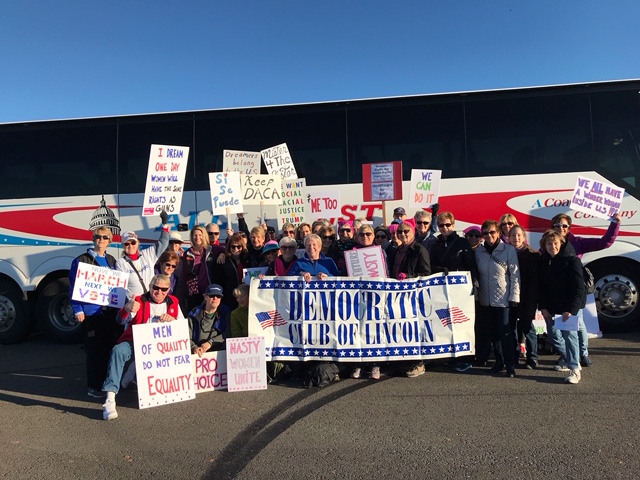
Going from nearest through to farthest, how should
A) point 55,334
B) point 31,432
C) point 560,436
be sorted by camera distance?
point 560,436 < point 31,432 < point 55,334

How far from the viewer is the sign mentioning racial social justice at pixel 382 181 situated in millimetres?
7547

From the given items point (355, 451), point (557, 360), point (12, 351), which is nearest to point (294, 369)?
point (355, 451)

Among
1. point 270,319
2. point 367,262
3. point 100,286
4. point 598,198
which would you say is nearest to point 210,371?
point 270,319

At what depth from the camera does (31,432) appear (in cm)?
427

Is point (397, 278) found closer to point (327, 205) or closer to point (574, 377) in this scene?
point (574, 377)

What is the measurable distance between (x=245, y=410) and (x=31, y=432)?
1837 mm

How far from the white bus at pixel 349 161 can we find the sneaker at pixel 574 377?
2.66 m

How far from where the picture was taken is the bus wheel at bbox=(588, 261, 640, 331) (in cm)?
732

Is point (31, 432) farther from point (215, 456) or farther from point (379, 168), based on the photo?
point (379, 168)

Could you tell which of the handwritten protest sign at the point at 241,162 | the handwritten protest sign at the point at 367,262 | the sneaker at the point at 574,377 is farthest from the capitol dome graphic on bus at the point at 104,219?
the sneaker at the point at 574,377

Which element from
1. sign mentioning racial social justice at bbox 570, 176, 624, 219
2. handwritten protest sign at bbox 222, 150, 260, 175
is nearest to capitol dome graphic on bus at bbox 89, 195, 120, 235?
handwritten protest sign at bbox 222, 150, 260, 175

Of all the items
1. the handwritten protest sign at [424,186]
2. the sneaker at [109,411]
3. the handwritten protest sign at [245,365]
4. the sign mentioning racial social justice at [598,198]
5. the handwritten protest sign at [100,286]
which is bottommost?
the sneaker at [109,411]

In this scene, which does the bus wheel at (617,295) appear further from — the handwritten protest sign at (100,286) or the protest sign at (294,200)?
the handwritten protest sign at (100,286)

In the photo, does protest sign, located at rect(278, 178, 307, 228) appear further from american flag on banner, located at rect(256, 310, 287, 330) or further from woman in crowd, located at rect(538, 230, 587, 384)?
woman in crowd, located at rect(538, 230, 587, 384)
